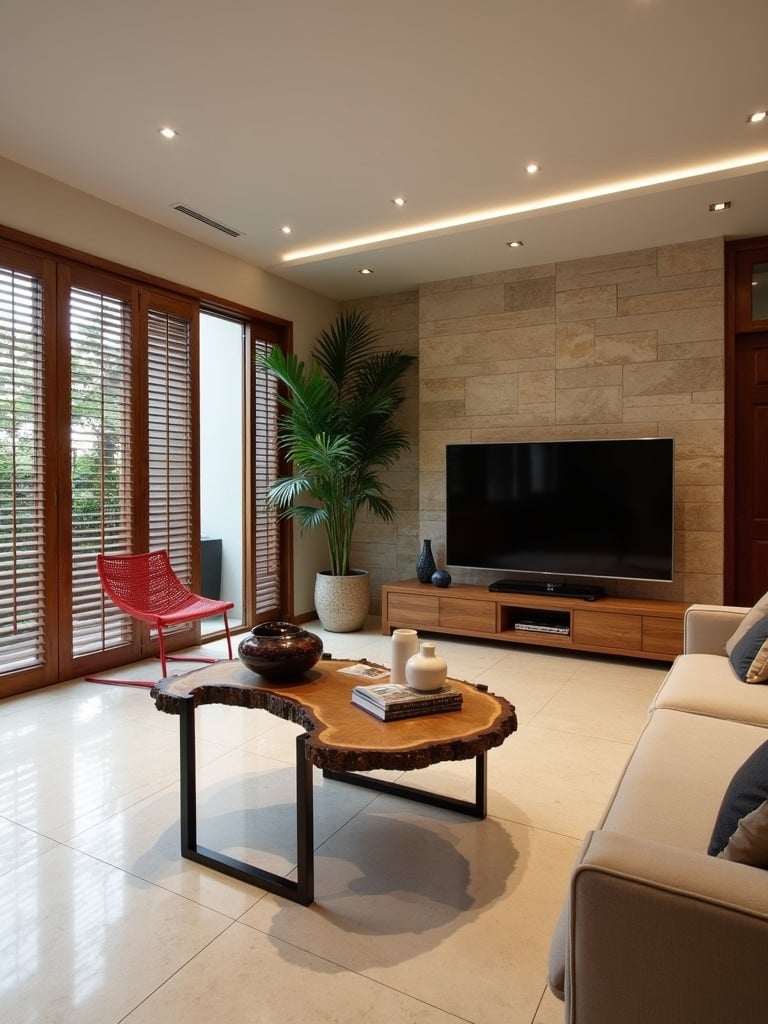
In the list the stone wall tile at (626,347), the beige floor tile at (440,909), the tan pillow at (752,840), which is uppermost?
the stone wall tile at (626,347)

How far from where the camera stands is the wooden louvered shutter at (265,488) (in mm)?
5074

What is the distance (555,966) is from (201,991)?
0.83 meters

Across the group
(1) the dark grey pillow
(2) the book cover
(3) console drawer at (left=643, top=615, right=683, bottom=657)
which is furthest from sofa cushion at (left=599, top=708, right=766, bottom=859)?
(3) console drawer at (left=643, top=615, right=683, bottom=657)

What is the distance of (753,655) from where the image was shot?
7.55 ft

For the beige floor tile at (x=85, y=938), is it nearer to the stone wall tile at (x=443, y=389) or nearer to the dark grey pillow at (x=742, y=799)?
the dark grey pillow at (x=742, y=799)

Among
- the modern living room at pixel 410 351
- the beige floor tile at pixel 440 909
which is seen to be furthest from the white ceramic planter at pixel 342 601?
the beige floor tile at pixel 440 909

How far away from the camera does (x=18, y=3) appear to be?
227 centimetres

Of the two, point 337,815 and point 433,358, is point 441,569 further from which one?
point 337,815

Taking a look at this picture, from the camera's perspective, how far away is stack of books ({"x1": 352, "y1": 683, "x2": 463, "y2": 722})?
1.82 meters

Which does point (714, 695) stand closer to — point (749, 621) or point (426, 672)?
point (749, 621)

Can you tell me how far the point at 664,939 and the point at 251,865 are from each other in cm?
134

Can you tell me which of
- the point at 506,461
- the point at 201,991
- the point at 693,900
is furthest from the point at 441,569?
the point at 693,900

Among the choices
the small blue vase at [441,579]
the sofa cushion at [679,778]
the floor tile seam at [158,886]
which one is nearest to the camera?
the sofa cushion at [679,778]

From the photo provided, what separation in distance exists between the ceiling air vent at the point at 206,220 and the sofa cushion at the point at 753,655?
3649mm
